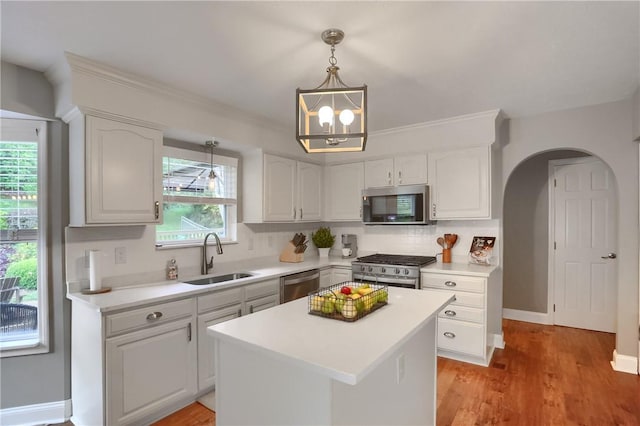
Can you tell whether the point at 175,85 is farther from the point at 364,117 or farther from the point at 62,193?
the point at 364,117

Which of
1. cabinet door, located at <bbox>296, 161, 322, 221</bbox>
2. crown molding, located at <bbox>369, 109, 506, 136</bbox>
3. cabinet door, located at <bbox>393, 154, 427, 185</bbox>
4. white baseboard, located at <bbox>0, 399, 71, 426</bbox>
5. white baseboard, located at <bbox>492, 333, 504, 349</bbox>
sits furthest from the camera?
cabinet door, located at <bbox>296, 161, 322, 221</bbox>

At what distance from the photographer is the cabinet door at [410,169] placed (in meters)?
3.71

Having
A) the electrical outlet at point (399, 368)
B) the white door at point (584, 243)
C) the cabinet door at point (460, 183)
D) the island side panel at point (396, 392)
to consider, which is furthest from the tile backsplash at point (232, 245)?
the electrical outlet at point (399, 368)

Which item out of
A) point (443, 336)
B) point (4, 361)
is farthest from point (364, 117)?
point (4, 361)

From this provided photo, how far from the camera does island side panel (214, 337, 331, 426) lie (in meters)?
1.27

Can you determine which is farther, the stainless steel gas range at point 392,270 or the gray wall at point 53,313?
the stainless steel gas range at point 392,270

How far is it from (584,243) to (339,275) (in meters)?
3.07

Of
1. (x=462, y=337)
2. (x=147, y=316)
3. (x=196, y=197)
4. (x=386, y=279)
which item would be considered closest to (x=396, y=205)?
(x=386, y=279)

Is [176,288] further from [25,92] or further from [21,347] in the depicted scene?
[25,92]

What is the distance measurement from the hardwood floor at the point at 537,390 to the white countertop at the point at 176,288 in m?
0.88

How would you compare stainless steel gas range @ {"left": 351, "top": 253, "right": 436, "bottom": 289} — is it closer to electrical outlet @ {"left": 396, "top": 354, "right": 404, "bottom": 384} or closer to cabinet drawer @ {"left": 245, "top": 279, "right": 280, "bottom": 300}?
cabinet drawer @ {"left": 245, "top": 279, "right": 280, "bottom": 300}

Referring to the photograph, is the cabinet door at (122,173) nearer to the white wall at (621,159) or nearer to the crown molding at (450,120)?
the crown molding at (450,120)

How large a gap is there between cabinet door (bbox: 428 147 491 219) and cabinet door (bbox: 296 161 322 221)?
1.42 meters

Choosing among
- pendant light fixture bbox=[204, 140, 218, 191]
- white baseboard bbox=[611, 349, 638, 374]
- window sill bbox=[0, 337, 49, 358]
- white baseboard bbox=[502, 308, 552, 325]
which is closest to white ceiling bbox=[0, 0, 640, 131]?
pendant light fixture bbox=[204, 140, 218, 191]
